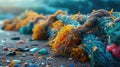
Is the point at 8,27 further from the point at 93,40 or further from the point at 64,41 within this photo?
the point at 93,40

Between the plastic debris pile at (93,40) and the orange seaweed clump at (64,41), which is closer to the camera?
the plastic debris pile at (93,40)

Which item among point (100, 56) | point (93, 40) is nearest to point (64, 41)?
point (93, 40)

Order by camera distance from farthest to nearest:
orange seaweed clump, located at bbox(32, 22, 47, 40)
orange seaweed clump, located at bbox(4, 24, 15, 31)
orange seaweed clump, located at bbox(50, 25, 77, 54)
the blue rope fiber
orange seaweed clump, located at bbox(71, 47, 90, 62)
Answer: orange seaweed clump, located at bbox(4, 24, 15, 31) < orange seaweed clump, located at bbox(32, 22, 47, 40) < orange seaweed clump, located at bbox(50, 25, 77, 54) < orange seaweed clump, located at bbox(71, 47, 90, 62) < the blue rope fiber

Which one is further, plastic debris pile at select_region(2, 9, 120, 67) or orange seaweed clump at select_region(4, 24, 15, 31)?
orange seaweed clump at select_region(4, 24, 15, 31)

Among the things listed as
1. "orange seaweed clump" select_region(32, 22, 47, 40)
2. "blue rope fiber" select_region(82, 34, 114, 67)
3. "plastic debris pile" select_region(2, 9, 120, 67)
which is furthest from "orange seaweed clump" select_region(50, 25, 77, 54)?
"orange seaweed clump" select_region(32, 22, 47, 40)

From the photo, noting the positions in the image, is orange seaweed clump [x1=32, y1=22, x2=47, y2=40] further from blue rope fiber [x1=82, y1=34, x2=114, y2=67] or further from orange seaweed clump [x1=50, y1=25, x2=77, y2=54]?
blue rope fiber [x1=82, y1=34, x2=114, y2=67]

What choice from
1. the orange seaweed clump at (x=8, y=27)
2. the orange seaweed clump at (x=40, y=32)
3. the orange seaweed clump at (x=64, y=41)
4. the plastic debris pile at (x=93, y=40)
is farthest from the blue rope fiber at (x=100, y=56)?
the orange seaweed clump at (x=8, y=27)

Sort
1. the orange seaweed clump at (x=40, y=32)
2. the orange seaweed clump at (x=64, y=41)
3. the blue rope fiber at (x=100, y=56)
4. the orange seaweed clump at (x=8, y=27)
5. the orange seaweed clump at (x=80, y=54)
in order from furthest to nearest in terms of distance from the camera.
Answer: the orange seaweed clump at (x=8, y=27) → the orange seaweed clump at (x=40, y=32) → the orange seaweed clump at (x=64, y=41) → the orange seaweed clump at (x=80, y=54) → the blue rope fiber at (x=100, y=56)

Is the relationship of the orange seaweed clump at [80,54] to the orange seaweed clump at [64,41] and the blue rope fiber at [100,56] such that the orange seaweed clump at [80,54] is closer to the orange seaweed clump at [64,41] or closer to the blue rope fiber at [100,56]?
the orange seaweed clump at [64,41]

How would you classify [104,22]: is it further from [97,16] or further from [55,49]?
[55,49]
